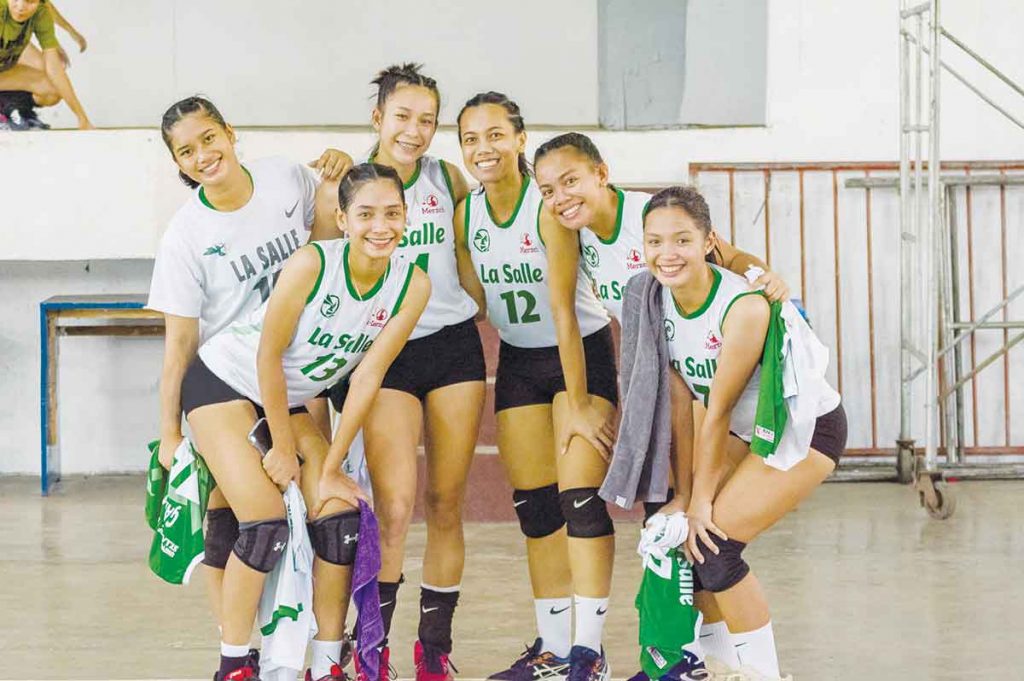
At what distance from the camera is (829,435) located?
362cm

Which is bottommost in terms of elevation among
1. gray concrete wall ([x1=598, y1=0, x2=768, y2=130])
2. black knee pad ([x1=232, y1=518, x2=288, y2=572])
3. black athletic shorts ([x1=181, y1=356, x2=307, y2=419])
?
black knee pad ([x1=232, y1=518, x2=288, y2=572])

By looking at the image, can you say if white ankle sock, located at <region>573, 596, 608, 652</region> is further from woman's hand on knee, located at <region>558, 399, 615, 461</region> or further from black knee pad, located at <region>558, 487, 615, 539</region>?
woman's hand on knee, located at <region>558, 399, 615, 461</region>

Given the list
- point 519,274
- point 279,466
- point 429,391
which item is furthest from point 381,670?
point 519,274

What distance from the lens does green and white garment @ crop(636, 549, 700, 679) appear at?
356 centimetres

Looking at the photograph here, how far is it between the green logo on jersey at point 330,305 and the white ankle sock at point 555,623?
104 centimetres

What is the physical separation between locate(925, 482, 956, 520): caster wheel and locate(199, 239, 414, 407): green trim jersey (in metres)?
3.53

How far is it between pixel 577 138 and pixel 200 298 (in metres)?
1.04

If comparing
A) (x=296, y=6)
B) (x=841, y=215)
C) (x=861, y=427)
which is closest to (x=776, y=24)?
(x=841, y=215)

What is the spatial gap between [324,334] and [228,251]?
0.36m

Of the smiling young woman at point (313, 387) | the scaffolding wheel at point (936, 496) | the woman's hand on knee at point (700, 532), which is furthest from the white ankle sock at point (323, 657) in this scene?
the scaffolding wheel at point (936, 496)

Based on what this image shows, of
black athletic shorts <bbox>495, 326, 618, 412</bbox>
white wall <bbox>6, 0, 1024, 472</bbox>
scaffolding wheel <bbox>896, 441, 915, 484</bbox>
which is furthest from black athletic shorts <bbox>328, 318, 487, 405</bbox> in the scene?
scaffolding wheel <bbox>896, 441, 915, 484</bbox>

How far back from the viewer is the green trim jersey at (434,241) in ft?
12.9

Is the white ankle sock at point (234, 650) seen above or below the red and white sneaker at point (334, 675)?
above

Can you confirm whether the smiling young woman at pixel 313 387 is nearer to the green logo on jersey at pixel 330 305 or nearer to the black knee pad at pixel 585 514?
the green logo on jersey at pixel 330 305
